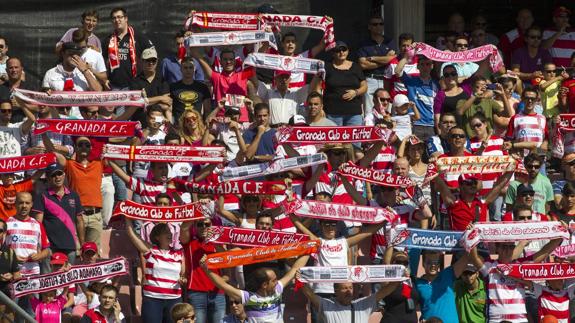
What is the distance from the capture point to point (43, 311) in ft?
53.1

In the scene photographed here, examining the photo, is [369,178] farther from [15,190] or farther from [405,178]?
[15,190]

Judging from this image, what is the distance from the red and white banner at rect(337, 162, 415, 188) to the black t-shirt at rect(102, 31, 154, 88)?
12.7 ft

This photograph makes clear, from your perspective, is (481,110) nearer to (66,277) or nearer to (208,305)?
(208,305)

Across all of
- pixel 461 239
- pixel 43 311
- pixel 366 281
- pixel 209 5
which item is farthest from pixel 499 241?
pixel 209 5

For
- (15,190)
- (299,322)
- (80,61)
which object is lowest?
(299,322)

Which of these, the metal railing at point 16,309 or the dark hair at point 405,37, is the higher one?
the dark hair at point 405,37

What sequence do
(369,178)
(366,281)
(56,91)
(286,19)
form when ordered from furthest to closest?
1. (286,19)
2. (56,91)
3. (369,178)
4. (366,281)

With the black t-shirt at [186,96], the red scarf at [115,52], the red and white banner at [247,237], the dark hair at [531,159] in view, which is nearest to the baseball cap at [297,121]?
the black t-shirt at [186,96]

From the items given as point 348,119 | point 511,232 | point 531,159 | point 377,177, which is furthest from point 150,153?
point 531,159

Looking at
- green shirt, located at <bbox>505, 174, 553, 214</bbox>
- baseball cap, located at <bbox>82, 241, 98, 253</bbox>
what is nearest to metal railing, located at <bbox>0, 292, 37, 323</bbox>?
baseball cap, located at <bbox>82, 241, 98, 253</bbox>

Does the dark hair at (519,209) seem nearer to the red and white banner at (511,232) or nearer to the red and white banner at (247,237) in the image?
the red and white banner at (511,232)

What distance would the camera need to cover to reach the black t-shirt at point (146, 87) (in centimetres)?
1944

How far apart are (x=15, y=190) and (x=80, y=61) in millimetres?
2565

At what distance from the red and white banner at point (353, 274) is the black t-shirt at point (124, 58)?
4898 mm
